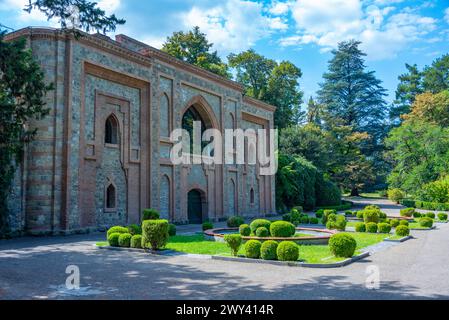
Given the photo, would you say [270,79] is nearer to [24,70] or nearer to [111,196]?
[111,196]

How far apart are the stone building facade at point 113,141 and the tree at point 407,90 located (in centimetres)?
4453

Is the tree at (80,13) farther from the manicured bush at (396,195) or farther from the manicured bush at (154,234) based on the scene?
the manicured bush at (396,195)

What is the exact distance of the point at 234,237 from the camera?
12.4 m

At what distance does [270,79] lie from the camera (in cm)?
4903

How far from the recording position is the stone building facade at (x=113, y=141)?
722 inches

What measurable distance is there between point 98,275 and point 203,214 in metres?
18.6

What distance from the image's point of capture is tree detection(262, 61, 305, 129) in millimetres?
48844

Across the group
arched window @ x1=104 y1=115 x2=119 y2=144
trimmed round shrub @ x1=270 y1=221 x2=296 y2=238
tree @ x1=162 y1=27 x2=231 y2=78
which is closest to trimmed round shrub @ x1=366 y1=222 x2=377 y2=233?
trimmed round shrub @ x1=270 y1=221 x2=296 y2=238

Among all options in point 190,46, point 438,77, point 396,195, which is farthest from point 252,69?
point 438,77

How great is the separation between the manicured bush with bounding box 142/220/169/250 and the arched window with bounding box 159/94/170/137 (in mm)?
11579

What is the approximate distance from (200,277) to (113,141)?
559 inches

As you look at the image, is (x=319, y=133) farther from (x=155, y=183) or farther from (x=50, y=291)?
(x=50, y=291)

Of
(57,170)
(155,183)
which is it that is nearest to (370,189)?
(155,183)

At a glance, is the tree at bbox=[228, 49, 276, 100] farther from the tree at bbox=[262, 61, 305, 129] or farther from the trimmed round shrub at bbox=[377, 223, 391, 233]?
the trimmed round shrub at bbox=[377, 223, 391, 233]
